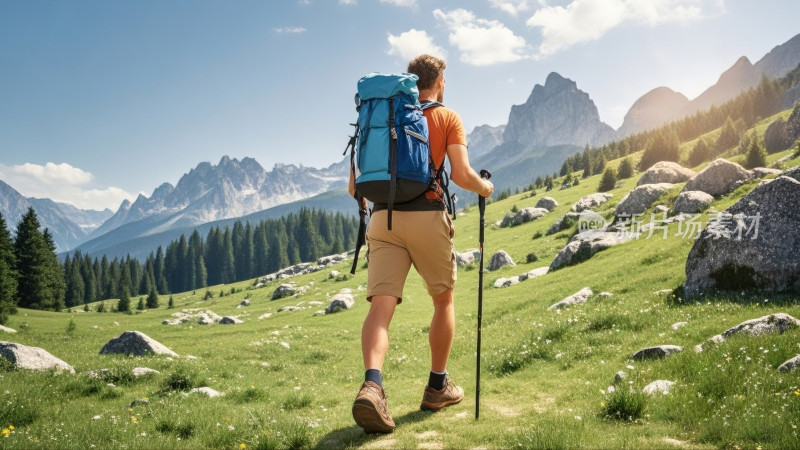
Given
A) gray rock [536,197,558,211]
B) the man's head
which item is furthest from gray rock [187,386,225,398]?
gray rock [536,197,558,211]

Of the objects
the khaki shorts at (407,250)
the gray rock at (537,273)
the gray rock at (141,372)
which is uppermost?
the khaki shorts at (407,250)

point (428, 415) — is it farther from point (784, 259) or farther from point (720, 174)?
point (720, 174)

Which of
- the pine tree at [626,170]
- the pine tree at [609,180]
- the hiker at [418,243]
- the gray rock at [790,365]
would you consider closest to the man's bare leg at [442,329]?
the hiker at [418,243]

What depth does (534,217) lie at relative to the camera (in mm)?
61969

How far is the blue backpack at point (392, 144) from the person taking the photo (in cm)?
628

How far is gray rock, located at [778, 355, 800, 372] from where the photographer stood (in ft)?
24.0

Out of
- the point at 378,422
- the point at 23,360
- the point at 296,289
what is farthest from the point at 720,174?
the point at 296,289

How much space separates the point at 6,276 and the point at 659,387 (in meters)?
79.4

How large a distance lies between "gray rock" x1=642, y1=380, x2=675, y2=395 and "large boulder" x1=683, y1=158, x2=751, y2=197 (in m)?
31.1

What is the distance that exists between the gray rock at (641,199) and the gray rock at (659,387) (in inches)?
1330

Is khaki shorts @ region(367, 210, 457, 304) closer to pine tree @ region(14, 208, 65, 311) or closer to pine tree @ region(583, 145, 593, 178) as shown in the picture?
pine tree @ region(14, 208, 65, 311)

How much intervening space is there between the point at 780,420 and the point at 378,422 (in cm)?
460

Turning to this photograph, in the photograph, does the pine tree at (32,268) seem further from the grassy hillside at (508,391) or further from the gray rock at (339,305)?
the grassy hillside at (508,391)

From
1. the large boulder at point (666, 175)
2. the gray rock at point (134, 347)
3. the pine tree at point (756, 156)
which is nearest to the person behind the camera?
the gray rock at point (134, 347)
